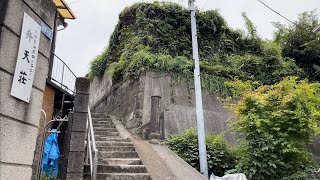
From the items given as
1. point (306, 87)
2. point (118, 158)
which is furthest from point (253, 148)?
point (118, 158)

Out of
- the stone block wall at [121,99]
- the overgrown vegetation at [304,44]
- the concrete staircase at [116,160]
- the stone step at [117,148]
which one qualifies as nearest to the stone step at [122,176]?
the concrete staircase at [116,160]

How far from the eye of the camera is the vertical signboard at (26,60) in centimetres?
270

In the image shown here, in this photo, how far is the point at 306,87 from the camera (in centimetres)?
727

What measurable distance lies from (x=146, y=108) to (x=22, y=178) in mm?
7495

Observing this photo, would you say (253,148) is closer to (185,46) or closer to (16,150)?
(16,150)

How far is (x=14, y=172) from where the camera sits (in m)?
2.65

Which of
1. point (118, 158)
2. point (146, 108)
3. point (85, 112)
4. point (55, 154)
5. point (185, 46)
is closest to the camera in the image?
point (85, 112)

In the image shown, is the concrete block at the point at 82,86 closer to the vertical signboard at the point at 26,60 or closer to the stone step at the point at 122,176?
the stone step at the point at 122,176

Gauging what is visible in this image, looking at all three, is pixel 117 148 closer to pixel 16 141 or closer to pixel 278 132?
pixel 278 132

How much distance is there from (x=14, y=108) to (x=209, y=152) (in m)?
6.42

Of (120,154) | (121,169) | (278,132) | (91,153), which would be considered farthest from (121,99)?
(278,132)

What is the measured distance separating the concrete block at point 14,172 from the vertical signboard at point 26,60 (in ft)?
2.16

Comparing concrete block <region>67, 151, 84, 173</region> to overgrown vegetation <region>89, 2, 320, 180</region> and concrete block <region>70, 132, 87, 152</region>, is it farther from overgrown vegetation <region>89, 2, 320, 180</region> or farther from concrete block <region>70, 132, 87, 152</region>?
overgrown vegetation <region>89, 2, 320, 180</region>

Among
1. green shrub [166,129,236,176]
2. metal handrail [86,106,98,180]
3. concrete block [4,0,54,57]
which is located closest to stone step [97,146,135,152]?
metal handrail [86,106,98,180]
